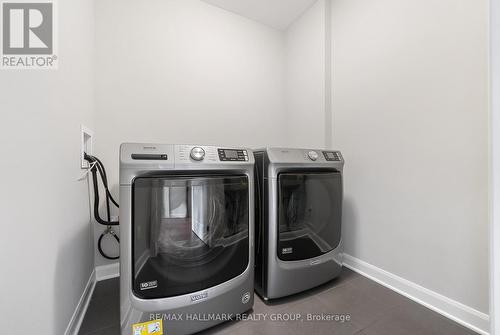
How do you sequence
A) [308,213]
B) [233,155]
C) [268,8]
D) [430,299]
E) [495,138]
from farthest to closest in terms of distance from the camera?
[268,8] < [308,213] < [430,299] < [233,155] < [495,138]

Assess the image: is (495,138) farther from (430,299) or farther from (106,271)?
(106,271)

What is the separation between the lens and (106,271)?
1.43 m

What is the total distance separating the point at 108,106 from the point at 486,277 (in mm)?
2350

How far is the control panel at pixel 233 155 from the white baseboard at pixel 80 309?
973 mm

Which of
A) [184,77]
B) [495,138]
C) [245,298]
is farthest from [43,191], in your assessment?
[495,138]

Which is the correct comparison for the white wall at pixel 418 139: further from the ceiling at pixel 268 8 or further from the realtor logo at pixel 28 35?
the realtor logo at pixel 28 35

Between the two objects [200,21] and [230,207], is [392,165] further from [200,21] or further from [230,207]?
[200,21]

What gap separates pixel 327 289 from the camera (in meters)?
1.30

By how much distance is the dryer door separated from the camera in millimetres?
1147

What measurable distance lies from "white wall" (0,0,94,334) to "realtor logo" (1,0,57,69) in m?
0.03

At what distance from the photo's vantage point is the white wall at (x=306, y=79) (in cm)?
181

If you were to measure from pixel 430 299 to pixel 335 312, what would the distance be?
Result: 543mm

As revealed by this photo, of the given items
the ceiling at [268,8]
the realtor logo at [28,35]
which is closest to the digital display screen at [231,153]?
the realtor logo at [28,35]

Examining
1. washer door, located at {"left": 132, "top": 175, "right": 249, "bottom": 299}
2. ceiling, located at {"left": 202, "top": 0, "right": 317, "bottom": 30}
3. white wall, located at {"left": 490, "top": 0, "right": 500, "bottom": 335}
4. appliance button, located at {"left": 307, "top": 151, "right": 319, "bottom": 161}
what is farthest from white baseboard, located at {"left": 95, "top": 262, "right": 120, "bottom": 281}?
ceiling, located at {"left": 202, "top": 0, "right": 317, "bottom": 30}
